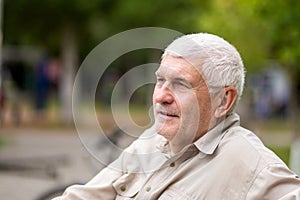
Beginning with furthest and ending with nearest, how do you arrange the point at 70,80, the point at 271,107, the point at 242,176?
the point at 271,107
the point at 70,80
the point at 242,176

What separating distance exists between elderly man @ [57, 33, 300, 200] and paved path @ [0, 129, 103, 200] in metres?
4.56

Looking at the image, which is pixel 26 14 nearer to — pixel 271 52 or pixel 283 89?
pixel 271 52

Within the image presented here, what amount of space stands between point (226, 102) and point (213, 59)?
20 centimetres

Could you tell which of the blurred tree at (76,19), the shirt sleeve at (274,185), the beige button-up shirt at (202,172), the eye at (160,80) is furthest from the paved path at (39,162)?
the shirt sleeve at (274,185)

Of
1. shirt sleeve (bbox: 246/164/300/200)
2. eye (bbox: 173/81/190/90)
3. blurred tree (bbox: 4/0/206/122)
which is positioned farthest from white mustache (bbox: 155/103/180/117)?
blurred tree (bbox: 4/0/206/122)

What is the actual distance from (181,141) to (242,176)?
14.7 inches

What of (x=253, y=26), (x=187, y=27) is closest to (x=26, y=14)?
(x=187, y=27)

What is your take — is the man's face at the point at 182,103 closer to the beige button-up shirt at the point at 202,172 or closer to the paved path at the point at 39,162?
the beige button-up shirt at the point at 202,172

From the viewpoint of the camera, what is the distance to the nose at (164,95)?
350 cm

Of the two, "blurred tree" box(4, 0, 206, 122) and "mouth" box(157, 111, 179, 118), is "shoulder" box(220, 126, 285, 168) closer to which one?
"mouth" box(157, 111, 179, 118)

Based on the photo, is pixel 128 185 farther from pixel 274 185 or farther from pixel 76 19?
pixel 76 19

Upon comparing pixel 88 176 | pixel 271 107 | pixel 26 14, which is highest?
pixel 26 14

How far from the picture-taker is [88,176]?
35.6 feet

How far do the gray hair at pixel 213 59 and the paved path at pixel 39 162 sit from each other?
15.4 feet
